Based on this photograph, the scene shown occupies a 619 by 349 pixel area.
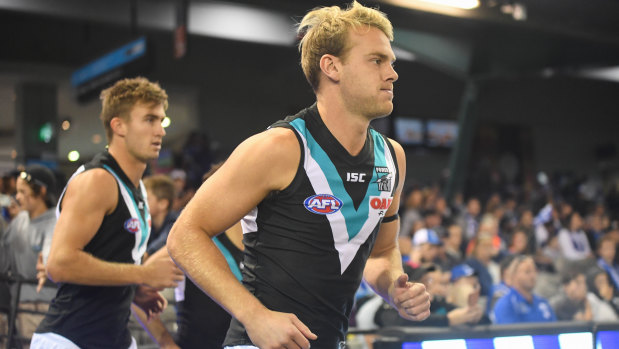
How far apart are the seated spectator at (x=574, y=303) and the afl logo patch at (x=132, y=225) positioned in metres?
6.25

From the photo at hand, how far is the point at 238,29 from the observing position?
46.2 feet

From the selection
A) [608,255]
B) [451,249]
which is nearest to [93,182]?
[451,249]

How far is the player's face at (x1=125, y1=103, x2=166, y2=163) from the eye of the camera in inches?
132

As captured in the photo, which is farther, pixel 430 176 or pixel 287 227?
pixel 430 176

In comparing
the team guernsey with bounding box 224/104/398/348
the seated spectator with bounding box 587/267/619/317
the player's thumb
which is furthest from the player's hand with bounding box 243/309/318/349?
the seated spectator with bounding box 587/267/619/317

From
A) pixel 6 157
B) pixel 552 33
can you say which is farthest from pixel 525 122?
pixel 6 157

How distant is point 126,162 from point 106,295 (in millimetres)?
634

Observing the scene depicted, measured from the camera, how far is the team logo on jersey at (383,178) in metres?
2.48

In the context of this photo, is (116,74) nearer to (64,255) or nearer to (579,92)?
(64,255)

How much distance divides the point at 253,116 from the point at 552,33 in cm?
834

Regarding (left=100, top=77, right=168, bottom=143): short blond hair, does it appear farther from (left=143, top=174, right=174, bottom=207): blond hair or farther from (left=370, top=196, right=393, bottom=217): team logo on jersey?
(left=143, top=174, right=174, bottom=207): blond hair

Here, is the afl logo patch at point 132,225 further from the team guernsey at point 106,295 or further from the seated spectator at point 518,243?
the seated spectator at point 518,243

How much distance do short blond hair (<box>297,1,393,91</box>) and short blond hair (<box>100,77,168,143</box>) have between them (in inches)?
46.3

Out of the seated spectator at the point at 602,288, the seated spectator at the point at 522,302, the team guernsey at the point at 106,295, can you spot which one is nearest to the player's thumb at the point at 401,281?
the team guernsey at the point at 106,295
